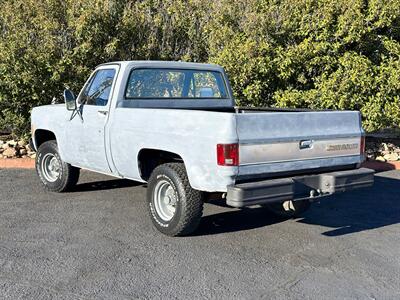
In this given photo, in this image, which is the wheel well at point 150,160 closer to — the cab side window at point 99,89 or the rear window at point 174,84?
the rear window at point 174,84

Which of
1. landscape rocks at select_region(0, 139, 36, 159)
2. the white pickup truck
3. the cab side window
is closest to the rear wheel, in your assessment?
the white pickup truck

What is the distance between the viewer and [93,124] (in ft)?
19.6

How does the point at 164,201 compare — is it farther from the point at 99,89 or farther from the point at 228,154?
the point at 99,89

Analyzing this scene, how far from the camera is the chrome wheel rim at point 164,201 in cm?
519

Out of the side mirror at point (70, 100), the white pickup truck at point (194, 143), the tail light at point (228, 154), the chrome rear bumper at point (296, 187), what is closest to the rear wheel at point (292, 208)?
the white pickup truck at point (194, 143)

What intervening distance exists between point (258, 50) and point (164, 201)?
16.6 feet

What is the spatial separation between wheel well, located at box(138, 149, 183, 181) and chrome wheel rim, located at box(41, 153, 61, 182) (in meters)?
2.18

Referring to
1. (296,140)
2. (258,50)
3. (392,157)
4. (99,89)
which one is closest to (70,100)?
(99,89)

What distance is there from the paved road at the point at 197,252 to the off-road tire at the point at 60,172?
0.21m

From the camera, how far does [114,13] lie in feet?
32.8

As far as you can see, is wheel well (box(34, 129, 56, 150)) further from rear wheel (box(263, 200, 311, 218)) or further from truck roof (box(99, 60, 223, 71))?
rear wheel (box(263, 200, 311, 218))

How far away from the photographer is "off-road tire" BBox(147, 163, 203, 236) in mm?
4805

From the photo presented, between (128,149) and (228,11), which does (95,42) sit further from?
(128,149)

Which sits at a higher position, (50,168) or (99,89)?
(99,89)
